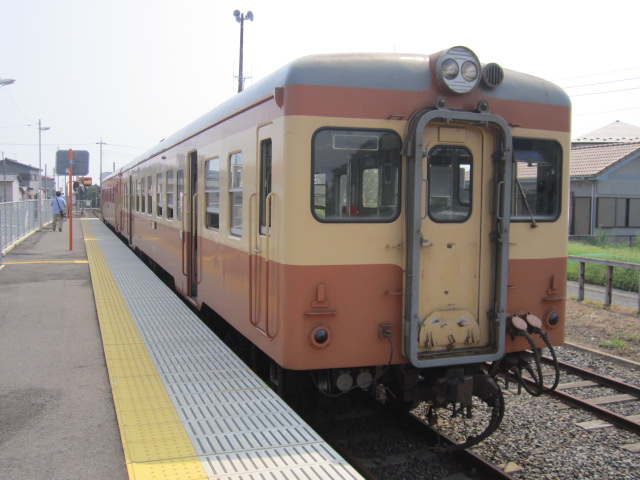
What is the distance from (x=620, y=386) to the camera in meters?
6.64

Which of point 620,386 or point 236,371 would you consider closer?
point 236,371

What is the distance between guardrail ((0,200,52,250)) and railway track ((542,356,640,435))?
38.9ft

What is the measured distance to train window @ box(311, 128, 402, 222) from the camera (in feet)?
14.8

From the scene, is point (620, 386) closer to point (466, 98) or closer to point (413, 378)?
point (413, 378)

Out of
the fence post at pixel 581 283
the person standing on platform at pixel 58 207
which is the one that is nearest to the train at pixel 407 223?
the fence post at pixel 581 283

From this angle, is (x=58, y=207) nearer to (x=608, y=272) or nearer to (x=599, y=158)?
(x=608, y=272)

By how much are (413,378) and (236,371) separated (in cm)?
161

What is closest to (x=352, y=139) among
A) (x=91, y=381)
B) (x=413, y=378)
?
(x=413, y=378)

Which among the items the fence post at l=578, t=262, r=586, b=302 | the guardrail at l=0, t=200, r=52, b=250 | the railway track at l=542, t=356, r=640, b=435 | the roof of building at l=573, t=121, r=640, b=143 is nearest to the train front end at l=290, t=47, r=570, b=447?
the railway track at l=542, t=356, r=640, b=435

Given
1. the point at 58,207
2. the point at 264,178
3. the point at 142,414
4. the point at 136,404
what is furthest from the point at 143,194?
the point at 58,207

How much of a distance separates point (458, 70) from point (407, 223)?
123 centimetres

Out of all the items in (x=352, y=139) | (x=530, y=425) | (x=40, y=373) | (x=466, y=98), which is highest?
(x=466, y=98)

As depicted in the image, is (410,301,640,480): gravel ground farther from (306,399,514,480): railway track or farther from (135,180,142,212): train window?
(135,180,142,212): train window

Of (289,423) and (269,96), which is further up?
(269,96)
